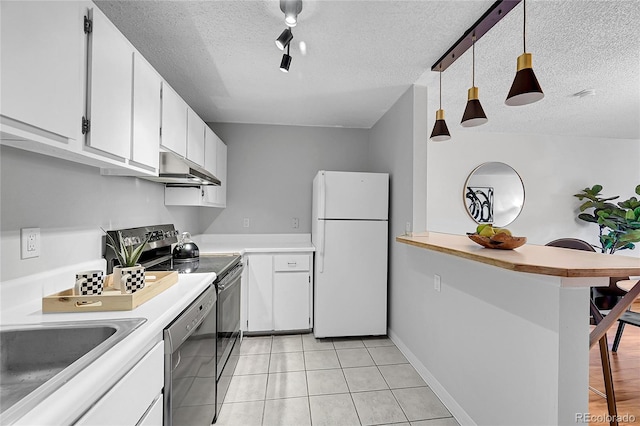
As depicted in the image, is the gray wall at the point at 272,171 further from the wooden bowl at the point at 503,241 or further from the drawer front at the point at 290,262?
the wooden bowl at the point at 503,241

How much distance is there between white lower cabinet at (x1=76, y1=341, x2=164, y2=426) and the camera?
77 centimetres

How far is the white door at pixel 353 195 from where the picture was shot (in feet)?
9.90

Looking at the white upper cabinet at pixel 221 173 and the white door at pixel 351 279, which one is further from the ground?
the white upper cabinet at pixel 221 173

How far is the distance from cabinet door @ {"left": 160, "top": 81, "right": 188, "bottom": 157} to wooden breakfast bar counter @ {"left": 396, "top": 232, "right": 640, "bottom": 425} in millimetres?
1818

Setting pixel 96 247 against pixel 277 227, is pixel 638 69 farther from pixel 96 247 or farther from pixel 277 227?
pixel 96 247

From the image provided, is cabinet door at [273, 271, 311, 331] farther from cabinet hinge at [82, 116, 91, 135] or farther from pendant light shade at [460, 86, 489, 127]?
cabinet hinge at [82, 116, 91, 135]

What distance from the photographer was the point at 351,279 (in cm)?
306

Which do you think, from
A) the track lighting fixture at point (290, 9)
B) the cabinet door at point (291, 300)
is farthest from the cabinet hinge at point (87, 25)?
the cabinet door at point (291, 300)

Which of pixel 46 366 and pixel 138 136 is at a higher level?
pixel 138 136

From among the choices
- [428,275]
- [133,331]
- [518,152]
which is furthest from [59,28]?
[518,152]

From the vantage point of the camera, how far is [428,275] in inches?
91.7

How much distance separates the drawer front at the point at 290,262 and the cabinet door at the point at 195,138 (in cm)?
121

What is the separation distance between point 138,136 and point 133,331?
1.04 metres

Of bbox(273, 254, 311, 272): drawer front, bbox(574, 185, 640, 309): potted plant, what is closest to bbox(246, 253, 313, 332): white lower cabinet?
bbox(273, 254, 311, 272): drawer front
